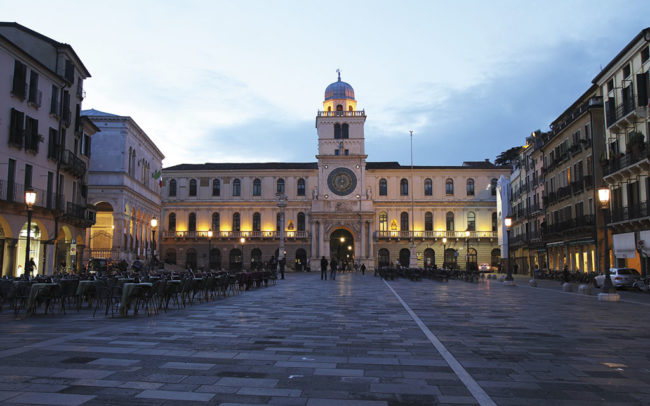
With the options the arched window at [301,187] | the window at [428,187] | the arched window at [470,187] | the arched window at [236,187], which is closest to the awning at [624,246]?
the arched window at [470,187]

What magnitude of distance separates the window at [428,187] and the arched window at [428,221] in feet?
9.50

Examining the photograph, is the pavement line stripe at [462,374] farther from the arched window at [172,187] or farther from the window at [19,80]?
the arched window at [172,187]

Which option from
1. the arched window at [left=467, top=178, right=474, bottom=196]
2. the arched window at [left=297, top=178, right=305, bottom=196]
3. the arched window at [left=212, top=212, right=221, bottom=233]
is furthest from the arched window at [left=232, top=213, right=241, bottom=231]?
the arched window at [left=467, top=178, right=474, bottom=196]

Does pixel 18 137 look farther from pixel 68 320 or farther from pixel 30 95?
pixel 68 320

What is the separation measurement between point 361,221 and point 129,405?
2716 inches

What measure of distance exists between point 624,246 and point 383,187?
45708 millimetres

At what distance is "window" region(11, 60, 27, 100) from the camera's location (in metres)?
27.2

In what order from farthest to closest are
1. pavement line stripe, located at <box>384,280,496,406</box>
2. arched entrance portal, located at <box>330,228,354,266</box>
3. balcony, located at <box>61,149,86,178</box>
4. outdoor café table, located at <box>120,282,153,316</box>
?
arched entrance portal, located at <box>330,228,354,266</box> → balcony, located at <box>61,149,86,178</box> → outdoor café table, located at <box>120,282,153,316</box> → pavement line stripe, located at <box>384,280,496,406</box>

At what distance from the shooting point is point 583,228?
4003 centimetres

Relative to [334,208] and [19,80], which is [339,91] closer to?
[334,208]

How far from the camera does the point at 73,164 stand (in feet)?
110

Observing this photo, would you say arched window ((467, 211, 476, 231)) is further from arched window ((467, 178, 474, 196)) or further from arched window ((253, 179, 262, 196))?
arched window ((253, 179, 262, 196))

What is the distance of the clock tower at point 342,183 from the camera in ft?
243

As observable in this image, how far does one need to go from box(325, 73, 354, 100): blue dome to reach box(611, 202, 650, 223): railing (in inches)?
1901
